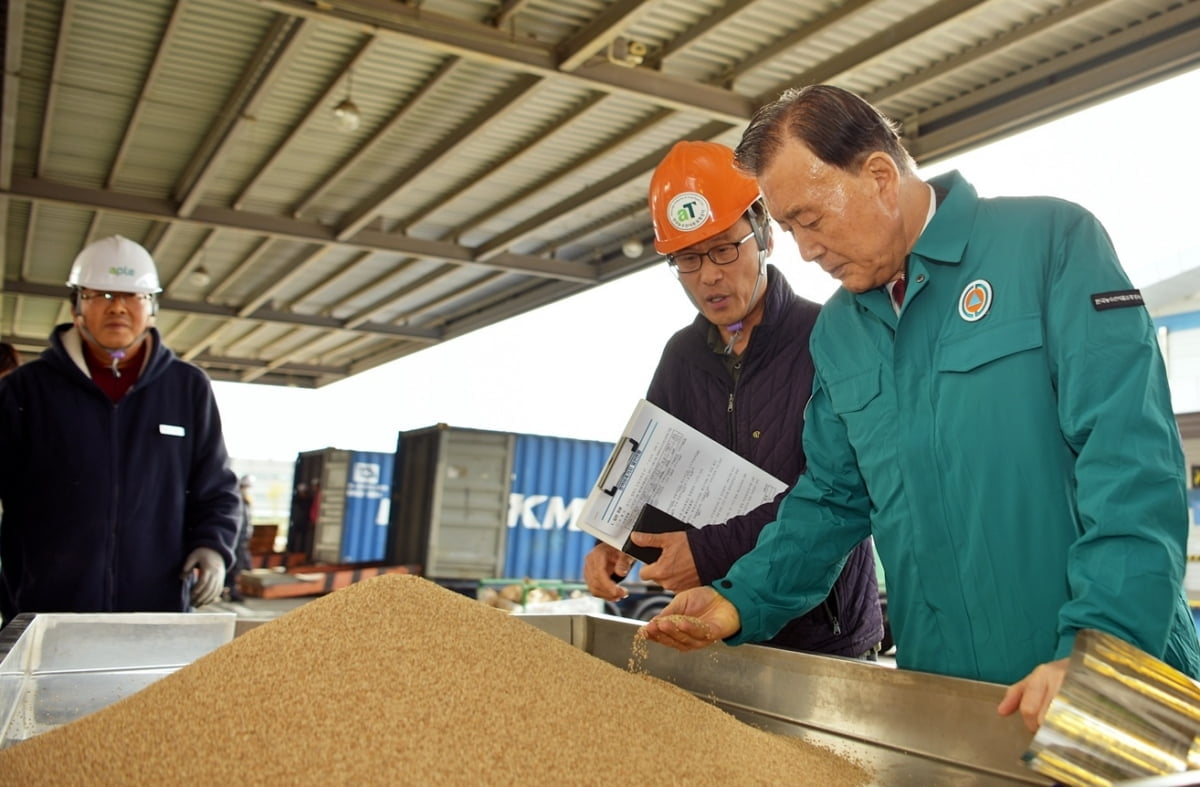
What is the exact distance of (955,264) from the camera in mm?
1551

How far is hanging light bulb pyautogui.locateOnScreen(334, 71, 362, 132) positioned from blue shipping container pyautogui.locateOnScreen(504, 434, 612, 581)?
4.68 metres

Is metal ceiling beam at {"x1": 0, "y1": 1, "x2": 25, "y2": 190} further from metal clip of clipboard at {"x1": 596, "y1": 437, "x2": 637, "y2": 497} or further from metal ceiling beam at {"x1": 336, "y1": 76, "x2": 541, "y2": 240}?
metal clip of clipboard at {"x1": 596, "y1": 437, "x2": 637, "y2": 497}

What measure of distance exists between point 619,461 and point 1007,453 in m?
0.94

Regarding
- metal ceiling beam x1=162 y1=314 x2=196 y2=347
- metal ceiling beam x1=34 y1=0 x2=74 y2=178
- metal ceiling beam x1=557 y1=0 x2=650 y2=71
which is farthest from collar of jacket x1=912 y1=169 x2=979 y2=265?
metal ceiling beam x1=162 y1=314 x2=196 y2=347

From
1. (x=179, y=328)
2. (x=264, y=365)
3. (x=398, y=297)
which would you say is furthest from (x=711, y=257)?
(x=264, y=365)

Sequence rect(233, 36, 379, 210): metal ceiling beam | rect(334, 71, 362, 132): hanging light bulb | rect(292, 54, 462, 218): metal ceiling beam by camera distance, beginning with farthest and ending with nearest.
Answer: rect(334, 71, 362, 132): hanging light bulb → rect(292, 54, 462, 218): metal ceiling beam → rect(233, 36, 379, 210): metal ceiling beam

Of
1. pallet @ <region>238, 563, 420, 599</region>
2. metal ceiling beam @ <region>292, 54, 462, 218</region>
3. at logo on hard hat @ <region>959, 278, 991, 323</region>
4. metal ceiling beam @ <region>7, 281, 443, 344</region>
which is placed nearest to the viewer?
at logo on hard hat @ <region>959, 278, 991, 323</region>

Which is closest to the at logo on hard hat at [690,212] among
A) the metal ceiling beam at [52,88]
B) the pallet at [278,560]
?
the metal ceiling beam at [52,88]

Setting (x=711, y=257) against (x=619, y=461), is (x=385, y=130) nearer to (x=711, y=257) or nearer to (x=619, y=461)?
(x=711, y=257)

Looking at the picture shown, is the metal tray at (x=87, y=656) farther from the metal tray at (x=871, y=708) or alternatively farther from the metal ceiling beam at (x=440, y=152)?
the metal ceiling beam at (x=440, y=152)

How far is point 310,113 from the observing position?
8.22m

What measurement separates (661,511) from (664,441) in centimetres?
16

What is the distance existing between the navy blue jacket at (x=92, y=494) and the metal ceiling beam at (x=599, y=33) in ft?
13.8

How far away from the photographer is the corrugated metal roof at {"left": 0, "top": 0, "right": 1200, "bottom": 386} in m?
6.33
